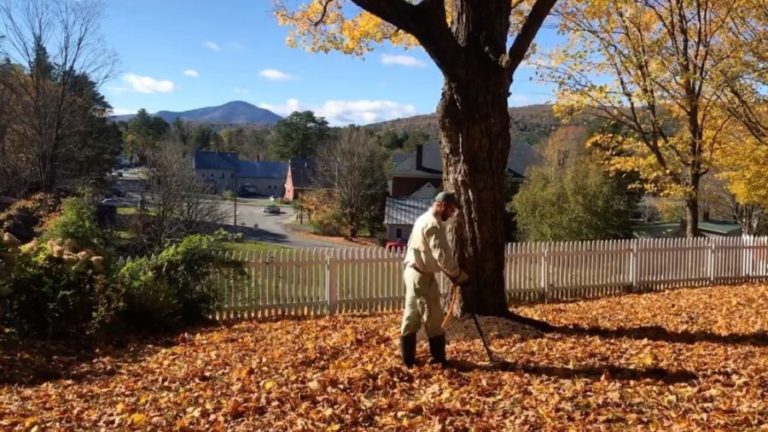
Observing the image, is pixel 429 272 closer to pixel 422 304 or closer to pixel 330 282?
pixel 422 304

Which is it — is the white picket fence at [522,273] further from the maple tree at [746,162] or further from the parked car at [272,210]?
→ the parked car at [272,210]

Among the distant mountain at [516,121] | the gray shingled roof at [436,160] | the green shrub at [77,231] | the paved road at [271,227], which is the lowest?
the paved road at [271,227]

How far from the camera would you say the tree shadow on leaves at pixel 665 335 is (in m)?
7.27

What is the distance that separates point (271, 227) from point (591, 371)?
187 feet

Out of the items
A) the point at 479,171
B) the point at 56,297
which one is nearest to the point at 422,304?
the point at 479,171

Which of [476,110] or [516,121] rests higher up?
[516,121]

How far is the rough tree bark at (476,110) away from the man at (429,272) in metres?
1.74

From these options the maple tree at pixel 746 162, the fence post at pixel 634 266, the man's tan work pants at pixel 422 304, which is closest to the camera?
the man's tan work pants at pixel 422 304

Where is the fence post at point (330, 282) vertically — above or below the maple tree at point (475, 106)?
below

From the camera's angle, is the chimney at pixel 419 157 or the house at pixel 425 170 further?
the chimney at pixel 419 157

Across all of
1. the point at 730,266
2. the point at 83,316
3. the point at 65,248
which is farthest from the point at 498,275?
the point at 730,266

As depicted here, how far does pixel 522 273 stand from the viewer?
12789 millimetres

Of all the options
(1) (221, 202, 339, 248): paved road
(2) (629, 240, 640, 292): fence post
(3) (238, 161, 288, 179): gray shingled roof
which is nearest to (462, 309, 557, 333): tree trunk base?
(2) (629, 240, 640, 292): fence post

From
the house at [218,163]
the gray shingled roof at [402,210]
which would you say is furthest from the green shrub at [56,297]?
the house at [218,163]
